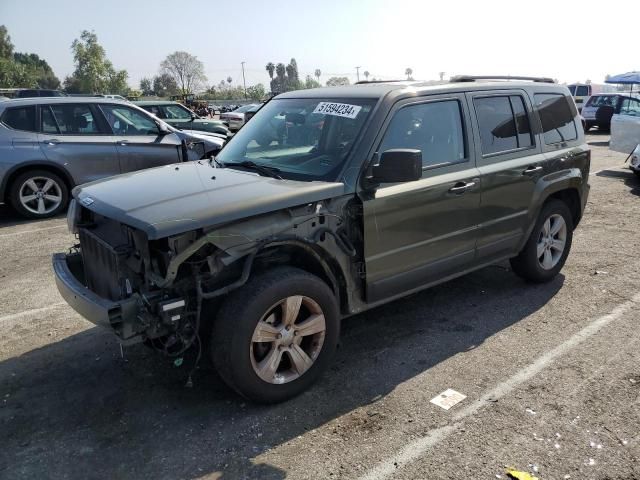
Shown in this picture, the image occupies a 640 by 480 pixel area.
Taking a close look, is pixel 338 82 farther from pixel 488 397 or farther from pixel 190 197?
pixel 488 397

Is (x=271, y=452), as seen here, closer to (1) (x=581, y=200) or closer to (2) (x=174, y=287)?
(2) (x=174, y=287)

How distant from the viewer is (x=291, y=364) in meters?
3.33

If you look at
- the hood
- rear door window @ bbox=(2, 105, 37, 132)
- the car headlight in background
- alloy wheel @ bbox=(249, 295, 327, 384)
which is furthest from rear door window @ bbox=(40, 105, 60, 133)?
Result: alloy wheel @ bbox=(249, 295, 327, 384)

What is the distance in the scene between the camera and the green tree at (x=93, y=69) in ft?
267

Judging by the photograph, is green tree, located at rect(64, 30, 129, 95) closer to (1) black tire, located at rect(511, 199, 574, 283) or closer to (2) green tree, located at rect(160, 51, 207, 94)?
(2) green tree, located at rect(160, 51, 207, 94)

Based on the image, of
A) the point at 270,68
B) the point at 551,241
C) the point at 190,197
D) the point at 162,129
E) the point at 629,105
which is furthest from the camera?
the point at 270,68

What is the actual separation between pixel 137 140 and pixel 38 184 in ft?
5.39

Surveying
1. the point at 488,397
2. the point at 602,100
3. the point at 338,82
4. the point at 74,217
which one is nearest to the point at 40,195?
the point at 338,82

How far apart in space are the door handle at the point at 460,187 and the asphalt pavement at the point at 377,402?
112 centimetres

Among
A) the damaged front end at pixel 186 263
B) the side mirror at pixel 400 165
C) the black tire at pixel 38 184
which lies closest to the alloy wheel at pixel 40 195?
the black tire at pixel 38 184

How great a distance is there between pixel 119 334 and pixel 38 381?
1201 millimetres

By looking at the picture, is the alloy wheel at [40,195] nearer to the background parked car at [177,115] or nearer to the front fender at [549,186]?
the front fender at [549,186]

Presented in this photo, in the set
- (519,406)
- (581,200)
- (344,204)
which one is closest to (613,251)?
(581,200)

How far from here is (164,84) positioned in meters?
106
